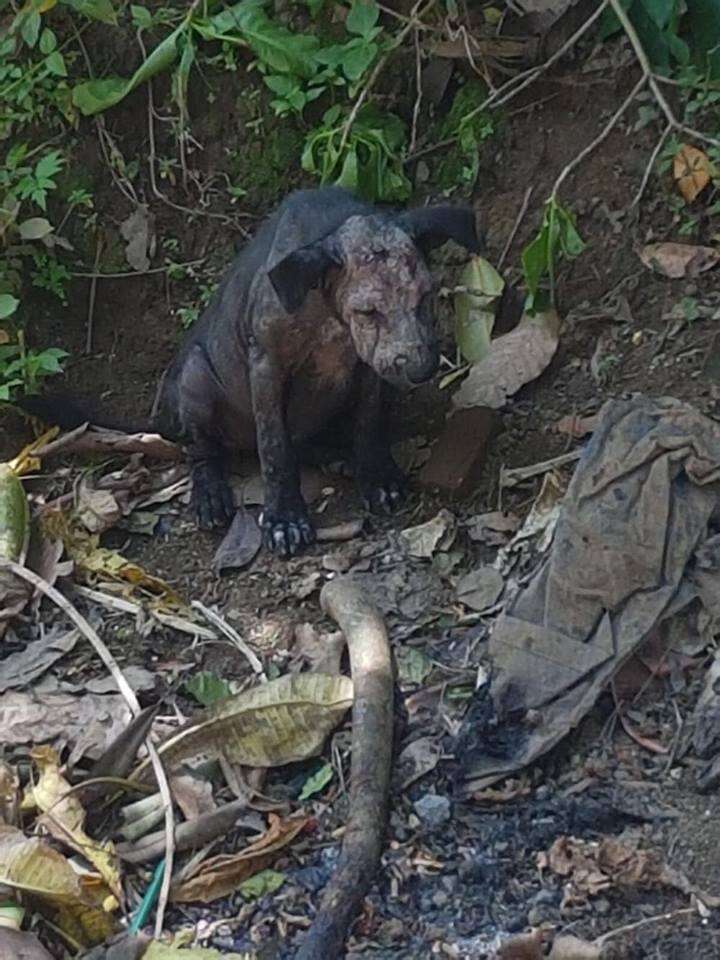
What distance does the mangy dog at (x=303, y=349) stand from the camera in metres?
5.07

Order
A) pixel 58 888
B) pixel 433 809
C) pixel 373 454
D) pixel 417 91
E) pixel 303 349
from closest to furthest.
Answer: pixel 58 888 < pixel 433 809 < pixel 303 349 < pixel 373 454 < pixel 417 91

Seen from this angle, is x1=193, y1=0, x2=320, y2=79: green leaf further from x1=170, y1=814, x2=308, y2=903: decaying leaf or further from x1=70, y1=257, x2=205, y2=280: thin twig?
x1=170, y1=814, x2=308, y2=903: decaying leaf

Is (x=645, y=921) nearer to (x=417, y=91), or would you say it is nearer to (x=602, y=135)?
(x=602, y=135)

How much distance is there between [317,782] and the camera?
4.31m

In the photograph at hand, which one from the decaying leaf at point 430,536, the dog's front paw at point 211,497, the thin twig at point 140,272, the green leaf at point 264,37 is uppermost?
the green leaf at point 264,37

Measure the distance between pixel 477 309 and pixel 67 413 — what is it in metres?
1.59

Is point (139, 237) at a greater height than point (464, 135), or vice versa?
point (464, 135)

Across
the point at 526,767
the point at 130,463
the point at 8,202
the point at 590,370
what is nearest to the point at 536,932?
the point at 526,767

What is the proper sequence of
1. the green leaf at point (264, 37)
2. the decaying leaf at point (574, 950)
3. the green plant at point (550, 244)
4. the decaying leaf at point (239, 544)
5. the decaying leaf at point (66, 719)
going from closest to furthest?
1. the decaying leaf at point (574, 950)
2. the decaying leaf at point (66, 719)
3. the green plant at point (550, 244)
4. the decaying leaf at point (239, 544)
5. the green leaf at point (264, 37)

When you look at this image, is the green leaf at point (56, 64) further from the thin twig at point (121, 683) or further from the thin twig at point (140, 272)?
the thin twig at point (121, 683)

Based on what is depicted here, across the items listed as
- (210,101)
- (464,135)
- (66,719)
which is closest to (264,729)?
(66,719)

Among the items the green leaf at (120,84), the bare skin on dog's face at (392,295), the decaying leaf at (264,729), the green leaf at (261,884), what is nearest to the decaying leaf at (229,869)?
the green leaf at (261,884)

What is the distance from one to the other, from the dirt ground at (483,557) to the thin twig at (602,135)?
3.2 inches

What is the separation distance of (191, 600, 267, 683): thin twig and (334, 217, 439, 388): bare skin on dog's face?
927 mm
